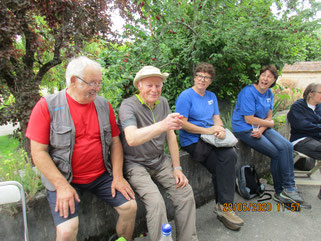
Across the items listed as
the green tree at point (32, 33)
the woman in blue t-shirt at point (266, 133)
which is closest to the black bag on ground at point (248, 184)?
the woman in blue t-shirt at point (266, 133)

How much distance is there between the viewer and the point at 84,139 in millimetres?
1916

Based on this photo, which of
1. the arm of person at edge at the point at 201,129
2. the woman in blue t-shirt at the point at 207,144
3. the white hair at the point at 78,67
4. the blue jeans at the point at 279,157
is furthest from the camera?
the blue jeans at the point at 279,157

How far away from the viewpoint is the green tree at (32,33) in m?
4.00

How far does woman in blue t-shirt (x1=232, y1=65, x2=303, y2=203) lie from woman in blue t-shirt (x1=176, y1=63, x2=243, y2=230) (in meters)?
0.61

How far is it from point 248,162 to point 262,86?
124 centimetres

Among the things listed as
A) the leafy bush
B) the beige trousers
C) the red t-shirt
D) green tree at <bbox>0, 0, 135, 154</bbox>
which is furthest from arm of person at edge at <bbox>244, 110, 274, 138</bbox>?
green tree at <bbox>0, 0, 135, 154</bbox>

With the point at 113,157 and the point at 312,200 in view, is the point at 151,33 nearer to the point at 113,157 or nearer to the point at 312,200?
the point at 113,157

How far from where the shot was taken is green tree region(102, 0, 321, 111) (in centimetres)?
321

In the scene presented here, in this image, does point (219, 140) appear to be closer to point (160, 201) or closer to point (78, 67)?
point (160, 201)

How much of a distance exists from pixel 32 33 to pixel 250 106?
4.51 metres

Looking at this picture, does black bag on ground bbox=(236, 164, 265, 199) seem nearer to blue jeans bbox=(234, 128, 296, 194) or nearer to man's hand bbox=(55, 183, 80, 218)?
blue jeans bbox=(234, 128, 296, 194)

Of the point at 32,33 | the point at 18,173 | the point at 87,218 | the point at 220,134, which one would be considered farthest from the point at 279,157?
the point at 32,33

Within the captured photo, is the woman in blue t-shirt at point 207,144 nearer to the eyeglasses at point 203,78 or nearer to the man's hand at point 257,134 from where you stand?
the eyeglasses at point 203,78

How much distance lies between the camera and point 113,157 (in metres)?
2.13
